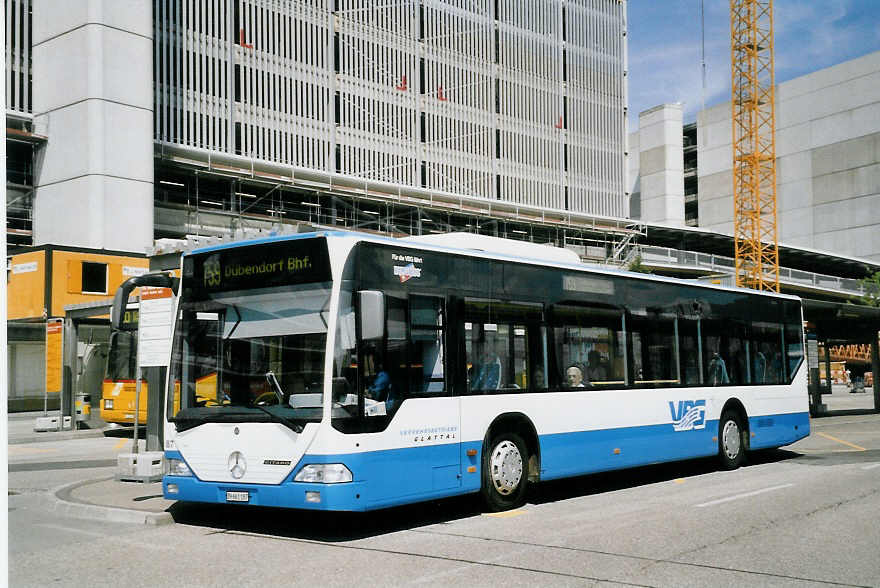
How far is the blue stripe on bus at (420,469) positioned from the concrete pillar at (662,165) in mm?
95526

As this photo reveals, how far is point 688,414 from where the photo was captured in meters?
14.5

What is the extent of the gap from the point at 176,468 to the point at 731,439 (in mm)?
9445

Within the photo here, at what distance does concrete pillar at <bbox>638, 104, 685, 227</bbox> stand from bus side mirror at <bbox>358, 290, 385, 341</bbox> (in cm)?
9996

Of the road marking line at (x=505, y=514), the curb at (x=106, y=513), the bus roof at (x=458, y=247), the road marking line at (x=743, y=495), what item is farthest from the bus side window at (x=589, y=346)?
the curb at (x=106, y=513)

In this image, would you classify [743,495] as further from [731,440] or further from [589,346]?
[731,440]

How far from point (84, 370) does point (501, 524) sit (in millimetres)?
21636

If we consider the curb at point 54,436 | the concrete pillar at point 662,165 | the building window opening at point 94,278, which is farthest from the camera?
the concrete pillar at point 662,165

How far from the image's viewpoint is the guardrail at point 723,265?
75.2 metres

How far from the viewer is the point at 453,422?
1038 centimetres

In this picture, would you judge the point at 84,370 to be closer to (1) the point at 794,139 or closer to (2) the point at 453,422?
(2) the point at 453,422

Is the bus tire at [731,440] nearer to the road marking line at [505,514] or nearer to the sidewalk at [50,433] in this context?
the road marking line at [505,514]

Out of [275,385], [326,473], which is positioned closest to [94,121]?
[275,385]

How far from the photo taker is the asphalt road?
7.58m

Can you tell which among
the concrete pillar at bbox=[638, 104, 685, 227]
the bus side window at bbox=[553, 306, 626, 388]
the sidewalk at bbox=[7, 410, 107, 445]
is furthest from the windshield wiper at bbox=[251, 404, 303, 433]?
the concrete pillar at bbox=[638, 104, 685, 227]
